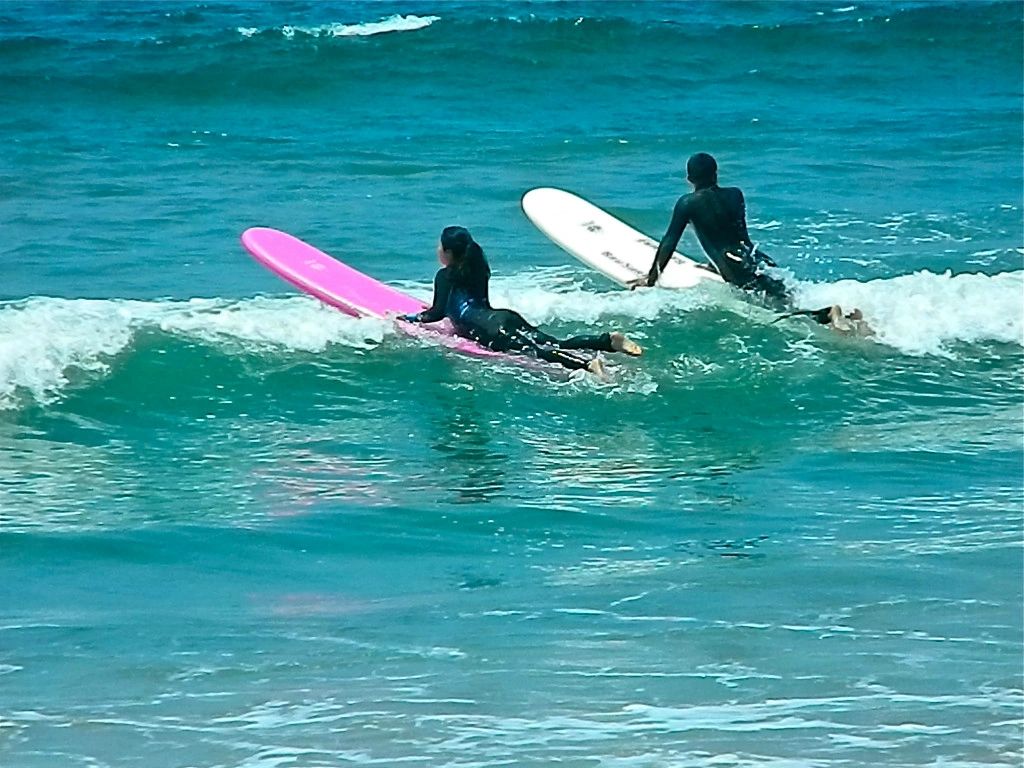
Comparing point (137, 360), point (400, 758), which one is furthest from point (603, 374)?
point (400, 758)

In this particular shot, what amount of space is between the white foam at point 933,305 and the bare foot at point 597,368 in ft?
6.22

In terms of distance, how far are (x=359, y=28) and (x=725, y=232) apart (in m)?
15.1

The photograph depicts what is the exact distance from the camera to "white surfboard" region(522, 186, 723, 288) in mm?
10086

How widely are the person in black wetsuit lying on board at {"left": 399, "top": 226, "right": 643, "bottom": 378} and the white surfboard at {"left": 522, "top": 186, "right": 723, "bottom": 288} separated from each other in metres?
1.83

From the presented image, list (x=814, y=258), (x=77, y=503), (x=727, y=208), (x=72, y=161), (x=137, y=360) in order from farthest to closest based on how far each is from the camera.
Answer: (x=72, y=161) → (x=814, y=258) → (x=727, y=208) → (x=137, y=360) → (x=77, y=503)

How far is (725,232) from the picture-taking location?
9.50 meters

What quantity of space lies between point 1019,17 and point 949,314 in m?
16.2

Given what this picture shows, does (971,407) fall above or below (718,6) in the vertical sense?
below

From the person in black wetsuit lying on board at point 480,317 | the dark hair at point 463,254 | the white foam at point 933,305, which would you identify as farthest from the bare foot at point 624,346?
the white foam at point 933,305

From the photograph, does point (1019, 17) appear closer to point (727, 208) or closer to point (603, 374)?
point (727, 208)

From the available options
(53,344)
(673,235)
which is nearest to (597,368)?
(673,235)

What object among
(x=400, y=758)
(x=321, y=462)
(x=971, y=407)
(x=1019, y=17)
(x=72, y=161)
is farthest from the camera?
(x=1019, y=17)

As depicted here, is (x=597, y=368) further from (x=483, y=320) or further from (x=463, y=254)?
(x=463, y=254)

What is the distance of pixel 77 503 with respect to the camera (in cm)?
664
